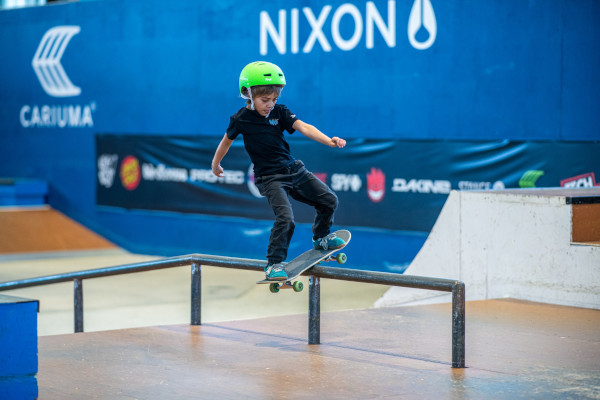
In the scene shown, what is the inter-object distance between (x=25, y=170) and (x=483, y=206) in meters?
13.3

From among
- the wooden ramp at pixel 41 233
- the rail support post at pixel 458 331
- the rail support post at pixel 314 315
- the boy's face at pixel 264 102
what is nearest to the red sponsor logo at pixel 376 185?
the wooden ramp at pixel 41 233

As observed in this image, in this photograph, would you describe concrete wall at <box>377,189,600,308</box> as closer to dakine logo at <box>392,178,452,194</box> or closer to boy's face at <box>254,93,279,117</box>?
boy's face at <box>254,93,279,117</box>

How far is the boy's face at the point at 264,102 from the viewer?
570 cm

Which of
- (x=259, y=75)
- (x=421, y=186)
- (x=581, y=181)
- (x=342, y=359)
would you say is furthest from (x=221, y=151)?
(x=421, y=186)

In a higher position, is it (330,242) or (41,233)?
(330,242)

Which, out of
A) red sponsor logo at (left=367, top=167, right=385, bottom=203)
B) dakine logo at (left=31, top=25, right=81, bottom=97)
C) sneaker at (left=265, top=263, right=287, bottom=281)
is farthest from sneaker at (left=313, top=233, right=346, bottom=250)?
dakine logo at (left=31, top=25, right=81, bottom=97)

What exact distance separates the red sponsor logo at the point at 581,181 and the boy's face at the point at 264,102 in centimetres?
580

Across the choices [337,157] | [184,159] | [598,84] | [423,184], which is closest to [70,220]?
[184,159]

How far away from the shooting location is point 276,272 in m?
5.73

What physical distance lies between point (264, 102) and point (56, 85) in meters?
13.3

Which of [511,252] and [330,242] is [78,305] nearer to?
[330,242]

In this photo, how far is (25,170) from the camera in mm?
19000

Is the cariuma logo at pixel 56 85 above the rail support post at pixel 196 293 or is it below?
above

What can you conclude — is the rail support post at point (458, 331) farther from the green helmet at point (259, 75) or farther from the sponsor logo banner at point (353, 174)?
the sponsor logo banner at point (353, 174)
